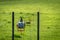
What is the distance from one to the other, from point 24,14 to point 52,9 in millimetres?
870

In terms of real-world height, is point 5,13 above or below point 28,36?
above

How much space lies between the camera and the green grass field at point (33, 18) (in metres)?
4.30

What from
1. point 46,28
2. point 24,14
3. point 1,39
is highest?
point 24,14

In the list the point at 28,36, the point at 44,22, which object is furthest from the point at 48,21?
the point at 28,36

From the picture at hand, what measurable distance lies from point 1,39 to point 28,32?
0.90 m

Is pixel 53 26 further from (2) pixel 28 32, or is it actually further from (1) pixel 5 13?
(1) pixel 5 13

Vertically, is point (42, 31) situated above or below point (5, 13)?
below

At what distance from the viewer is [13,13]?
442cm

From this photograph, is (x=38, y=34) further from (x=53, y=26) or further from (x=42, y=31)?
(x=53, y=26)

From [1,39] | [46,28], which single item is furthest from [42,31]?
[1,39]

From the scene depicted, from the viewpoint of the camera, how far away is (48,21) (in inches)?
172

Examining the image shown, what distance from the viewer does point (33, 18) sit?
169 inches

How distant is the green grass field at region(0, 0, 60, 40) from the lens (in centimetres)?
430

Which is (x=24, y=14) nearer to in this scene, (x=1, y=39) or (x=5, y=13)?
(x=5, y=13)
